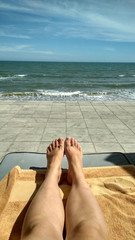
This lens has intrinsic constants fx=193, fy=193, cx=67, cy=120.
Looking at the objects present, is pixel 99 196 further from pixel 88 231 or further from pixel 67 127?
pixel 67 127

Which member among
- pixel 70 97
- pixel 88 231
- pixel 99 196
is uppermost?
pixel 88 231

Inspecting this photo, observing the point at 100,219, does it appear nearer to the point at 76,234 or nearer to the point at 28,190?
the point at 76,234

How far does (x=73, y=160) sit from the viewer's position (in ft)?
5.23

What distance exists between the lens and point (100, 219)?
3.14 ft

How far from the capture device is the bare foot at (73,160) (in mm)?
1410

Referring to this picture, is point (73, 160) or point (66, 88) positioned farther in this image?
point (66, 88)

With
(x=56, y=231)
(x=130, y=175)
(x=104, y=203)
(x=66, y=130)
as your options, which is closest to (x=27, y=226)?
(x=56, y=231)

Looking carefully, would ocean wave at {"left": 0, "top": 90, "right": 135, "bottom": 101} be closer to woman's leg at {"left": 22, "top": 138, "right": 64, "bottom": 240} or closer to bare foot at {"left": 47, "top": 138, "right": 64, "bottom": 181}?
bare foot at {"left": 47, "top": 138, "right": 64, "bottom": 181}

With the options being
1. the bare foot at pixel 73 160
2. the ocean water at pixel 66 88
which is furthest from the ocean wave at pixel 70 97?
the bare foot at pixel 73 160

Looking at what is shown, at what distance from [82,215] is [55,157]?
718 millimetres

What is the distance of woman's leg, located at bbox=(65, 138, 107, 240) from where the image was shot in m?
0.86

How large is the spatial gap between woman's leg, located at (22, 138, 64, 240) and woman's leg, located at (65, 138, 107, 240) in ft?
0.19

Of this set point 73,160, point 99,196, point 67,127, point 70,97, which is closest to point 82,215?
point 99,196

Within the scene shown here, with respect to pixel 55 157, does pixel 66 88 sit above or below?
below
